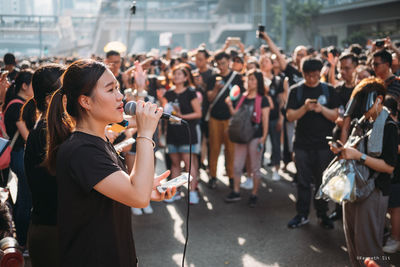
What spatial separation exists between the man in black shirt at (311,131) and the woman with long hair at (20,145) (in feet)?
10.6

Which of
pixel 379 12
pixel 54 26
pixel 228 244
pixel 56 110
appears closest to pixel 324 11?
pixel 379 12

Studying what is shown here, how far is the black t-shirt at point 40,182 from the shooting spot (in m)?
2.85

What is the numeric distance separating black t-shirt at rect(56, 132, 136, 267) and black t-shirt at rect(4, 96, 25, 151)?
10.0 feet

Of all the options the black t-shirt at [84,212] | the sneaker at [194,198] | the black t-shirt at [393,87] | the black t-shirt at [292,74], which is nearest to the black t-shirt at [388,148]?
the black t-shirt at [393,87]

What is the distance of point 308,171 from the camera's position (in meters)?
5.54

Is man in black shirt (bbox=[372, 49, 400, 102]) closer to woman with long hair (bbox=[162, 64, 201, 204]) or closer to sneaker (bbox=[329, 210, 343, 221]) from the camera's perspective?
sneaker (bbox=[329, 210, 343, 221])

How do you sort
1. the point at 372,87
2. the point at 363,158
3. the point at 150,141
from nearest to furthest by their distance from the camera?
the point at 150,141 → the point at 363,158 → the point at 372,87

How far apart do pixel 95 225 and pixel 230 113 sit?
5.41m

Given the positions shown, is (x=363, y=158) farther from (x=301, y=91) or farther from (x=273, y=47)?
(x=273, y=47)

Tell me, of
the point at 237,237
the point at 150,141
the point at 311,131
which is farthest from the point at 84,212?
the point at 311,131

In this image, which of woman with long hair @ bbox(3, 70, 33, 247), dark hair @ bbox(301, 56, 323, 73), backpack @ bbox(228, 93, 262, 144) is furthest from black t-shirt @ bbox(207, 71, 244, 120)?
woman with long hair @ bbox(3, 70, 33, 247)

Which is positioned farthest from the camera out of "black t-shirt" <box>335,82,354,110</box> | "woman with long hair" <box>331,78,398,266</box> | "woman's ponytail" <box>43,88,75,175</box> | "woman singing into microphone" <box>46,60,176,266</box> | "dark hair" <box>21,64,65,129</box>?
"black t-shirt" <box>335,82,354,110</box>

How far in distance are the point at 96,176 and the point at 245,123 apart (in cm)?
460

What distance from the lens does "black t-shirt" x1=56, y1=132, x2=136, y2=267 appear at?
77.7 inches
